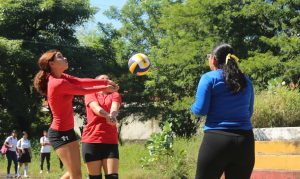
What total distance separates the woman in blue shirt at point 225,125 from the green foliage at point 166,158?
8.83 meters

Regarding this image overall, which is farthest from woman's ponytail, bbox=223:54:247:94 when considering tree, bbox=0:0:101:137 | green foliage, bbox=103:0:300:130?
tree, bbox=0:0:101:137

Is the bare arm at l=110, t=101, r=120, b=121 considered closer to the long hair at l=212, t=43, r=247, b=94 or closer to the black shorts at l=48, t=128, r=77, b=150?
the black shorts at l=48, t=128, r=77, b=150

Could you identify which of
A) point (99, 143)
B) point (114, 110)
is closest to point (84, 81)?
point (114, 110)

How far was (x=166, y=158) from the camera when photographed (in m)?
14.2

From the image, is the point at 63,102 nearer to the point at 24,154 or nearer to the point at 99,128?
the point at 99,128

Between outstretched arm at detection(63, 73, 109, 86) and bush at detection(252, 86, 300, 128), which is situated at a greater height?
outstretched arm at detection(63, 73, 109, 86)

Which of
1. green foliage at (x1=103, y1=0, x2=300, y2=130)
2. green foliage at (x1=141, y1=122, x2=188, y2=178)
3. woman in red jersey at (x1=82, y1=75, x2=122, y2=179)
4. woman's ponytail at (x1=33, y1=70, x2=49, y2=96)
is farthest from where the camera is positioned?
green foliage at (x1=103, y1=0, x2=300, y2=130)

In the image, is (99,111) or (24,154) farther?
(24,154)

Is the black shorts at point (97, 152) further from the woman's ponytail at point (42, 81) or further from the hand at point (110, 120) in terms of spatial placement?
the woman's ponytail at point (42, 81)

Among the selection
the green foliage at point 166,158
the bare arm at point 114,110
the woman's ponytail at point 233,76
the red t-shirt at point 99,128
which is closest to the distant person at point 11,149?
the green foliage at point 166,158

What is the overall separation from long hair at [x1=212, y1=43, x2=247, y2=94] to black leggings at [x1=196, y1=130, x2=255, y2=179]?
1.34ft

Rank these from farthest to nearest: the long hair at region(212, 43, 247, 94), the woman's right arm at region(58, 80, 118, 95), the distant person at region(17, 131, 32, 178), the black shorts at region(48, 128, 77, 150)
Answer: the distant person at region(17, 131, 32, 178)
the black shorts at region(48, 128, 77, 150)
the woman's right arm at region(58, 80, 118, 95)
the long hair at region(212, 43, 247, 94)

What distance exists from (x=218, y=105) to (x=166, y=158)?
951cm

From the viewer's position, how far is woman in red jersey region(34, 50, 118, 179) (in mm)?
6039
